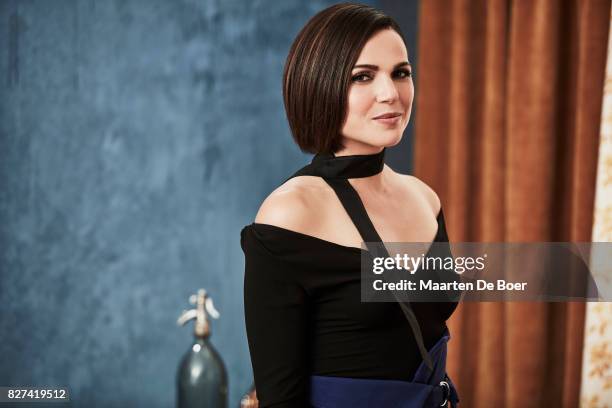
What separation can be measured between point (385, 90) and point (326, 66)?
0.30 ft

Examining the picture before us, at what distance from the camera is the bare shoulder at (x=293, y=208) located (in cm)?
104

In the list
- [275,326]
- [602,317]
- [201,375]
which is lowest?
[201,375]

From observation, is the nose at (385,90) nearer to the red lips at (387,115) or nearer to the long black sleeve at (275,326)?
the red lips at (387,115)

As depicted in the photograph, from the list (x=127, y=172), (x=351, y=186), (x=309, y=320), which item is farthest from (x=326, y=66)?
(x=127, y=172)

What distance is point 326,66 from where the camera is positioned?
3.42 ft

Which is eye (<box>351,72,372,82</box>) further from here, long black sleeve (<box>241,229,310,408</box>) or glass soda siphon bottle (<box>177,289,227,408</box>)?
glass soda siphon bottle (<box>177,289,227,408</box>)

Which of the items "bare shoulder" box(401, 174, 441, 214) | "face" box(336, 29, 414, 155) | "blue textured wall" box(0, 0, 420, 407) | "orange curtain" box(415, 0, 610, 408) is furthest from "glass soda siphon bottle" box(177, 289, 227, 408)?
"face" box(336, 29, 414, 155)

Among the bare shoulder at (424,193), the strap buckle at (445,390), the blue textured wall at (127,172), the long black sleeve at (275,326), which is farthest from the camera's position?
the blue textured wall at (127,172)

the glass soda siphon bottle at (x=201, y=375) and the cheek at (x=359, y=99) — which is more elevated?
the cheek at (x=359, y=99)

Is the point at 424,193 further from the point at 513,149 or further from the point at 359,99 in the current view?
the point at 513,149

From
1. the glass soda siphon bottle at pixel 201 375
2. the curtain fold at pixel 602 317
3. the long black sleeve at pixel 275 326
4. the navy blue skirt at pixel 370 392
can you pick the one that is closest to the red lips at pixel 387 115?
the long black sleeve at pixel 275 326

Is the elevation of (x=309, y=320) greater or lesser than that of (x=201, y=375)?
greater

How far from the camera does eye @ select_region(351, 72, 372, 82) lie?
1.06 metres

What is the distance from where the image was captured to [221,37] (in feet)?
8.57
